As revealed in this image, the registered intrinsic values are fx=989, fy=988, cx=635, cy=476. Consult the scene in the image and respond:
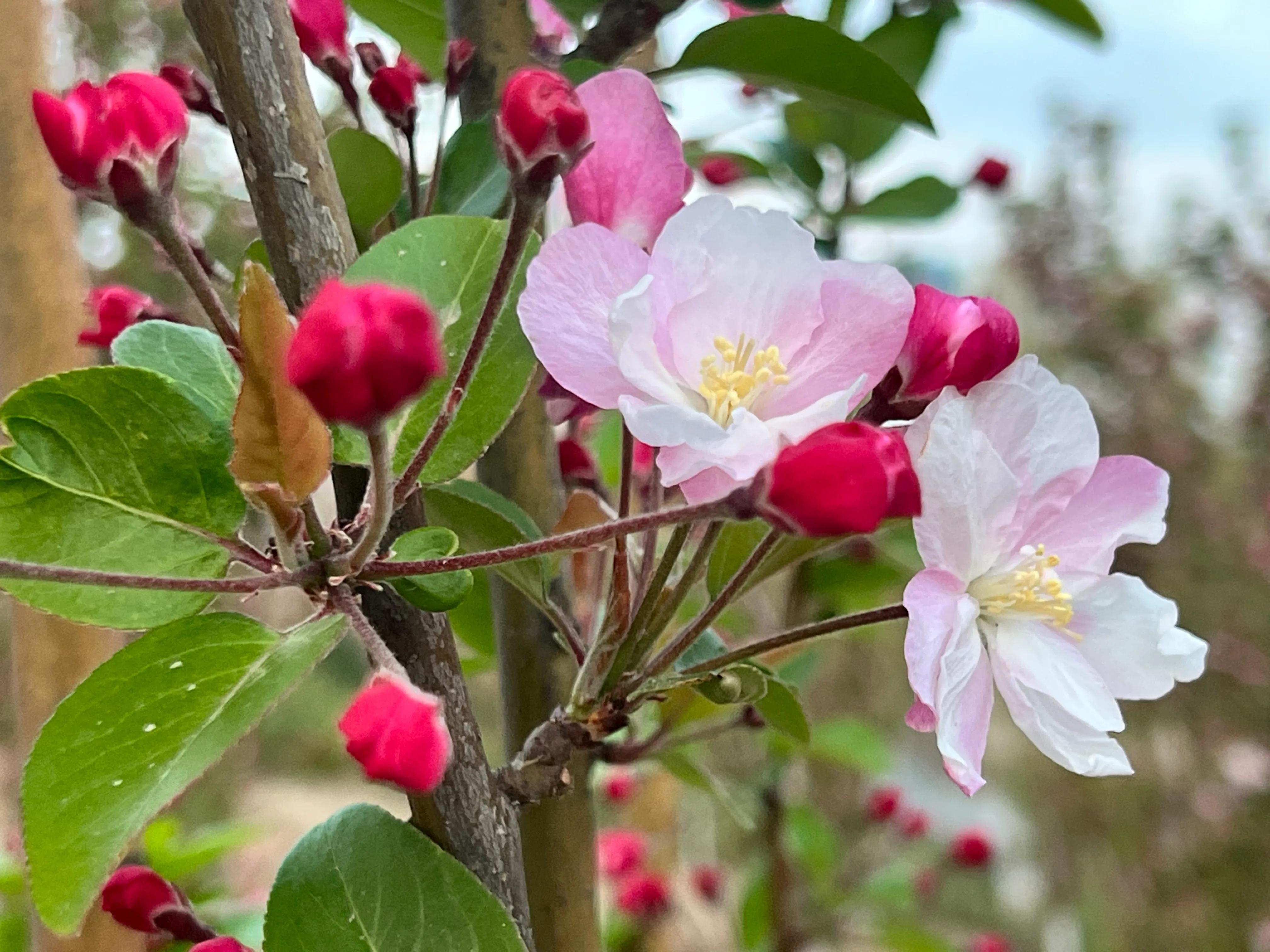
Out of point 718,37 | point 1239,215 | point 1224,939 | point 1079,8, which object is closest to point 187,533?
point 718,37

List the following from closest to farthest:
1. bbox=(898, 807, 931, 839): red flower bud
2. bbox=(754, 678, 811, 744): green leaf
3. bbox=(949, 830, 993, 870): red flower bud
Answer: bbox=(754, 678, 811, 744): green leaf < bbox=(949, 830, 993, 870): red flower bud < bbox=(898, 807, 931, 839): red flower bud

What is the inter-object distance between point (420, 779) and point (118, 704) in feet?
0.36

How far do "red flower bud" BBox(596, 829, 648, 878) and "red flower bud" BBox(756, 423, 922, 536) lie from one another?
949 millimetres

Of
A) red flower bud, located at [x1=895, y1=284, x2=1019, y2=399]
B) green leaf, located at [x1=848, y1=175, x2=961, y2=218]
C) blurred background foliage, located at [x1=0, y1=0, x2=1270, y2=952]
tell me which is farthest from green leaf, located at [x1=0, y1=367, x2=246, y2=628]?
green leaf, located at [x1=848, y1=175, x2=961, y2=218]

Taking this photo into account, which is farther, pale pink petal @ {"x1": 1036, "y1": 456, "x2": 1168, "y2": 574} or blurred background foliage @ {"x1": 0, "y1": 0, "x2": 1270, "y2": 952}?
blurred background foliage @ {"x1": 0, "y1": 0, "x2": 1270, "y2": 952}

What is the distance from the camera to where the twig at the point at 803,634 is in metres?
0.33

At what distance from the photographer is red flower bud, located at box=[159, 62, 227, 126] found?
Answer: 42 cm

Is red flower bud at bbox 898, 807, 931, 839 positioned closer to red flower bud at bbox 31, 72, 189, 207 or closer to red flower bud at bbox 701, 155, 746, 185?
red flower bud at bbox 701, 155, 746, 185

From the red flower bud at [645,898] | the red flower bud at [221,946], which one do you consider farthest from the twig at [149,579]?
the red flower bud at [645,898]

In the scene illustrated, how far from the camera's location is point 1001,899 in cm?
265

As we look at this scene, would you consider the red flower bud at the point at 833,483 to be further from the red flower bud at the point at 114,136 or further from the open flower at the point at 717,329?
the red flower bud at the point at 114,136

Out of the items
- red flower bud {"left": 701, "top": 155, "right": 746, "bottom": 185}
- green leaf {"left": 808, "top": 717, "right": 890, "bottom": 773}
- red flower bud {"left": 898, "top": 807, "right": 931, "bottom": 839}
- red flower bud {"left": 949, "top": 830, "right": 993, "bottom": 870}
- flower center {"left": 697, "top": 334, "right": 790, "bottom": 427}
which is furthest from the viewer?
red flower bud {"left": 898, "top": 807, "right": 931, "bottom": 839}

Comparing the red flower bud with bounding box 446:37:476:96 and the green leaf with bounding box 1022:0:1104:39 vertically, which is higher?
the red flower bud with bounding box 446:37:476:96

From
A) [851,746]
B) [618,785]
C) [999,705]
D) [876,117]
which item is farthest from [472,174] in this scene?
[999,705]
